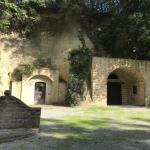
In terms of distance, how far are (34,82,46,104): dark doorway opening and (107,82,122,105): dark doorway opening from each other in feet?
20.1

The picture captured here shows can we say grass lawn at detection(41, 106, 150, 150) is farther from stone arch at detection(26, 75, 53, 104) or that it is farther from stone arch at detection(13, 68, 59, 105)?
stone arch at detection(26, 75, 53, 104)

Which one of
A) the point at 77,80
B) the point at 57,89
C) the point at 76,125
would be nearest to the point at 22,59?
the point at 57,89

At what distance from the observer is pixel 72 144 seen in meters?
9.05

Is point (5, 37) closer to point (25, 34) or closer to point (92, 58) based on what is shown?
point (25, 34)

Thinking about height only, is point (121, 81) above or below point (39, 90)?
above

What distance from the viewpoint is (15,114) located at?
33.8 feet

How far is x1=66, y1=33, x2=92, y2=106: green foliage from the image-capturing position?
24.1 metres

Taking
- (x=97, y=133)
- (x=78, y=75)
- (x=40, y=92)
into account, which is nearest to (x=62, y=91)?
(x=40, y=92)

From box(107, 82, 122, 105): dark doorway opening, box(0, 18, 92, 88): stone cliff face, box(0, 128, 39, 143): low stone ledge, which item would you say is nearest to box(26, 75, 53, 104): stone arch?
box(0, 18, 92, 88): stone cliff face

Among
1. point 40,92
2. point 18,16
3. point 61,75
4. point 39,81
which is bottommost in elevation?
point 40,92

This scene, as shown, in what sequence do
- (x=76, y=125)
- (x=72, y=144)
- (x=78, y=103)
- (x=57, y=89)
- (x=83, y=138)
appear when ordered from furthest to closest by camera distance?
1. (x=57, y=89)
2. (x=78, y=103)
3. (x=76, y=125)
4. (x=83, y=138)
5. (x=72, y=144)

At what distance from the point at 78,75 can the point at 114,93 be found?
5.21 m

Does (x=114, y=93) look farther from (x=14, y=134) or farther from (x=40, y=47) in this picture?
(x=14, y=134)

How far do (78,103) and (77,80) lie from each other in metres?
1.92
